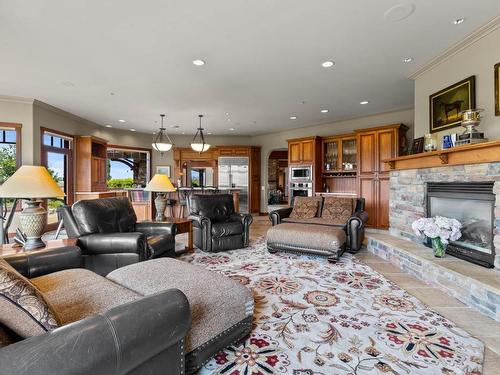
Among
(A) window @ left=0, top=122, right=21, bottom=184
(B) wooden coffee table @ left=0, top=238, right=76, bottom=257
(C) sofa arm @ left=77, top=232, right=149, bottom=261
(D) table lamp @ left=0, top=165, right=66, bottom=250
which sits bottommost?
(C) sofa arm @ left=77, top=232, right=149, bottom=261

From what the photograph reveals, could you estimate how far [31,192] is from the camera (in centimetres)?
227

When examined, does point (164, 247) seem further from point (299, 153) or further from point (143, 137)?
point (143, 137)

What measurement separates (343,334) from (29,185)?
2.85 metres

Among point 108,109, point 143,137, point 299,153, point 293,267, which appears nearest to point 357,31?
point 293,267

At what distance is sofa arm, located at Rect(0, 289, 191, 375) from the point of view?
84cm

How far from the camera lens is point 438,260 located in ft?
9.91

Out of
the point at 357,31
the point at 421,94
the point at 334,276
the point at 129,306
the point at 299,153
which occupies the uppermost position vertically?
the point at 357,31

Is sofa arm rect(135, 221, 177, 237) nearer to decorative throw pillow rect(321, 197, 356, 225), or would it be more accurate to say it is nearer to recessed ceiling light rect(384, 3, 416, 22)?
decorative throw pillow rect(321, 197, 356, 225)

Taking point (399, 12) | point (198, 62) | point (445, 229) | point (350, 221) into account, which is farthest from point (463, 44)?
point (198, 62)

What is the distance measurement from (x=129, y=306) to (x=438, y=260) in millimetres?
3264

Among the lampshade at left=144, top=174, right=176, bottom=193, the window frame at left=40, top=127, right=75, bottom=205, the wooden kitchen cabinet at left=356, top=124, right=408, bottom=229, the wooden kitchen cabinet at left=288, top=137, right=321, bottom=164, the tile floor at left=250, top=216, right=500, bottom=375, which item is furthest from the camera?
the wooden kitchen cabinet at left=288, top=137, right=321, bottom=164

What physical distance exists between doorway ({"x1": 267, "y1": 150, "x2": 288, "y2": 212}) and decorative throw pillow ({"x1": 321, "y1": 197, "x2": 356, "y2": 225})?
3.46 meters

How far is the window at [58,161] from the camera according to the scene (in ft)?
19.4

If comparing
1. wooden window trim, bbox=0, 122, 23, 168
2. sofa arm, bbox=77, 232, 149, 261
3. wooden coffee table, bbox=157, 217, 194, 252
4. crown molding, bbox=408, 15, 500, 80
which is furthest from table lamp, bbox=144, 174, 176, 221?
crown molding, bbox=408, 15, 500, 80
